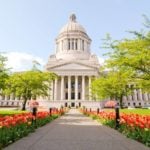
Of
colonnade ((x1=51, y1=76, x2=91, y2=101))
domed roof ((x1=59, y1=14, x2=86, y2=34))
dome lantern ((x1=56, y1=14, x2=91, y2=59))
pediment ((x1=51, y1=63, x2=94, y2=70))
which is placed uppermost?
domed roof ((x1=59, y1=14, x2=86, y2=34))

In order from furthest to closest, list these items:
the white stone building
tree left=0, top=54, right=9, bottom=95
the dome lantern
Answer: the dome lantern
the white stone building
tree left=0, top=54, right=9, bottom=95

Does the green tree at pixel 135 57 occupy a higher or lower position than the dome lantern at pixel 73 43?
lower

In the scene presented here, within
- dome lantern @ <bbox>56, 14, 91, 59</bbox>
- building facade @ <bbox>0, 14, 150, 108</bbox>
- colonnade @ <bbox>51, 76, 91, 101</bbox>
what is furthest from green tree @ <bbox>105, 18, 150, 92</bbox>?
dome lantern @ <bbox>56, 14, 91, 59</bbox>

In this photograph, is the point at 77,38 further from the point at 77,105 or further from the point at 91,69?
the point at 77,105

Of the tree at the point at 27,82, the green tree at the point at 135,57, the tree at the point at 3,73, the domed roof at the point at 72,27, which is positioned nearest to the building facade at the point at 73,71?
the domed roof at the point at 72,27

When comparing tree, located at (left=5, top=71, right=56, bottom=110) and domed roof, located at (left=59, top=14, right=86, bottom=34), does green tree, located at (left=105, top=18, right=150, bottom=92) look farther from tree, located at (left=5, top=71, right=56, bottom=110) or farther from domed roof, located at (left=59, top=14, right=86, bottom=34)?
domed roof, located at (left=59, top=14, right=86, bottom=34)

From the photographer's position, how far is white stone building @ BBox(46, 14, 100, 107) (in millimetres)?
107312

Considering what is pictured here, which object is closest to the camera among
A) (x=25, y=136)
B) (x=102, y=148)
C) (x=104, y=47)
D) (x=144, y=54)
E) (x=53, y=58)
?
(x=102, y=148)

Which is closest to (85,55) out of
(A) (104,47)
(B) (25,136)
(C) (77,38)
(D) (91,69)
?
(C) (77,38)

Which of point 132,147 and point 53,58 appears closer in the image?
point 132,147

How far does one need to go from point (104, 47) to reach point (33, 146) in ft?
64.0

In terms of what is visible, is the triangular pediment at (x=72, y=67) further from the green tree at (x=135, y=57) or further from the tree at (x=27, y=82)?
the green tree at (x=135, y=57)

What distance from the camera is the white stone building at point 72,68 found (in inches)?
4225

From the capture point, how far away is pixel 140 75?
27281mm
